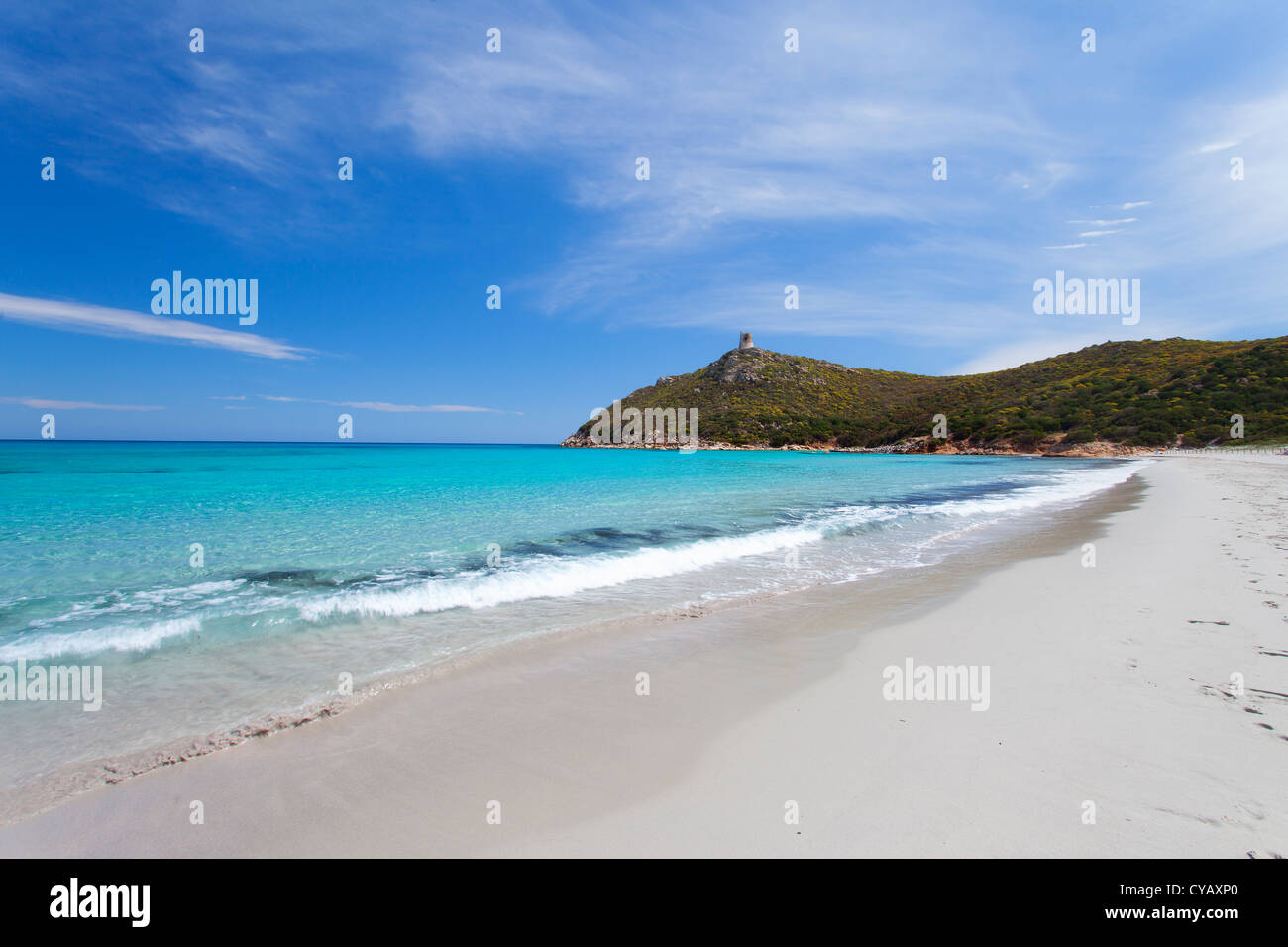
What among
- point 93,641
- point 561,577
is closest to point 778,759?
point 561,577

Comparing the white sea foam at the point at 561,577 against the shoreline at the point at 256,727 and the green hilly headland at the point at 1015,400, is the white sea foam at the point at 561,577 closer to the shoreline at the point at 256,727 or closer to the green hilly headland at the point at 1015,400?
the shoreline at the point at 256,727

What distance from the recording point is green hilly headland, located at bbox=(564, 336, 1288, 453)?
217 ft

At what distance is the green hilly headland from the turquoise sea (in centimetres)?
6633

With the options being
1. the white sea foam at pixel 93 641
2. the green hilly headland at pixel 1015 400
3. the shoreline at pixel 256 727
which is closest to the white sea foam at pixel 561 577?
the white sea foam at pixel 93 641

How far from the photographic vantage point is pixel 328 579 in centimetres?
962

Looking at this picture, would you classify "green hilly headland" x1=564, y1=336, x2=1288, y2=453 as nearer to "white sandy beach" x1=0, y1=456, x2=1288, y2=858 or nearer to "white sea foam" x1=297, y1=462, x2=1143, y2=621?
"white sea foam" x1=297, y1=462, x2=1143, y2=621

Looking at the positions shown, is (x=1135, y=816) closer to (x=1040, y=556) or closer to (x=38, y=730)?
(x=38, y=730)

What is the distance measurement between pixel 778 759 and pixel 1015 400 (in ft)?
374

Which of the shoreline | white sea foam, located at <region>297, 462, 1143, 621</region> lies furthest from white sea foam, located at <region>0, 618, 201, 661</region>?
the shoreline

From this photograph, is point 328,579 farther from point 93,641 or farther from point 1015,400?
point 1015,400

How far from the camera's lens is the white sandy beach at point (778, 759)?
306 centimetres
